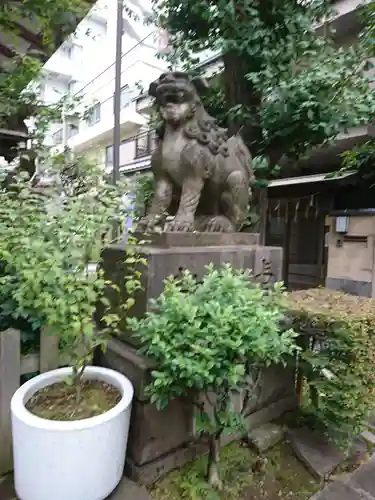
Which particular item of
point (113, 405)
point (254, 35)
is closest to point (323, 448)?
point (113, 405)

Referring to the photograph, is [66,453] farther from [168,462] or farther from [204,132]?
[204,132]

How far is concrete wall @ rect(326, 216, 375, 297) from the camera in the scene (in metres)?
6.61

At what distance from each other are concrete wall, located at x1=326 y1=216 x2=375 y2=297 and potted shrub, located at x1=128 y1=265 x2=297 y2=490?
5417mm

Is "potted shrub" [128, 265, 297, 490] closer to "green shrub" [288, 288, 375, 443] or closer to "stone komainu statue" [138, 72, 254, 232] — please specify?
"green shrub" [288, 288, 375, 443]

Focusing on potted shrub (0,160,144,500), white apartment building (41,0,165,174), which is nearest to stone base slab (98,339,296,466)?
potted shrub (0,160,144,500)

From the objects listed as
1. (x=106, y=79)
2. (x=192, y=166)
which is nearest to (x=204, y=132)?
(x=192, y=166)

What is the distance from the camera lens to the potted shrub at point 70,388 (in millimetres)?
1690

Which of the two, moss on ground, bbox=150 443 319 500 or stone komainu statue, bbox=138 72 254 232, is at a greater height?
stone komainu statue, bbox=138 72 254 232

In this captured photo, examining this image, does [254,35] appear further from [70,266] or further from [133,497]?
[133,497]

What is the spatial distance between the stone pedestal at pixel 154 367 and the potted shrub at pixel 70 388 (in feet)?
0.39

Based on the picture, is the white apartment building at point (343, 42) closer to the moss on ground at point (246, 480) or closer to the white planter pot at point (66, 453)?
the moss on ground at point (246, 480)

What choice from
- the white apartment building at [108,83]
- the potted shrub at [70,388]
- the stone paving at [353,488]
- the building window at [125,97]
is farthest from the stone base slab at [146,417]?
the building window at [125,97]

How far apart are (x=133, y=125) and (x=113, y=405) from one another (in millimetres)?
16239

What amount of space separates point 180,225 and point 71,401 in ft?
4.43
